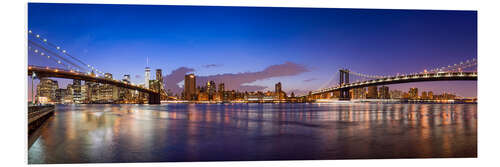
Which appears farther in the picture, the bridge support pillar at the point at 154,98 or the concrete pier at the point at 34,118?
the bridge support pillar at the point at 154,98

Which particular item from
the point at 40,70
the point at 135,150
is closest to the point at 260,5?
the point at 135,150

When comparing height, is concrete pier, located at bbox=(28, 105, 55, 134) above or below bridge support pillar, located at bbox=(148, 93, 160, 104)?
above

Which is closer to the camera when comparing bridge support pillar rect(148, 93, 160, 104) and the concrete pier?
the concrete pier

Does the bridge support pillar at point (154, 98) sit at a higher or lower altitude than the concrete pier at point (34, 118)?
lower

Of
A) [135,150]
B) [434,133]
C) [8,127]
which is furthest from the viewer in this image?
[434,133]

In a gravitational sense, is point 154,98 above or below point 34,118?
below

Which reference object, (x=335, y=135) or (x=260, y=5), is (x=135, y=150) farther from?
(x=335, y=135)

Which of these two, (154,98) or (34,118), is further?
(154,98)

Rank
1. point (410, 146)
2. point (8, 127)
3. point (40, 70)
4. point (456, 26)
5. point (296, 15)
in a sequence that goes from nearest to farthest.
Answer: point (8, 127)
point (410, 146)
point (456, 26)
point (296, 15)
point (40, 70)

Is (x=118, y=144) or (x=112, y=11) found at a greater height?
(x=112, y=11)

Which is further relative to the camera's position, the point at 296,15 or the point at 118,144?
the point at 296,15
